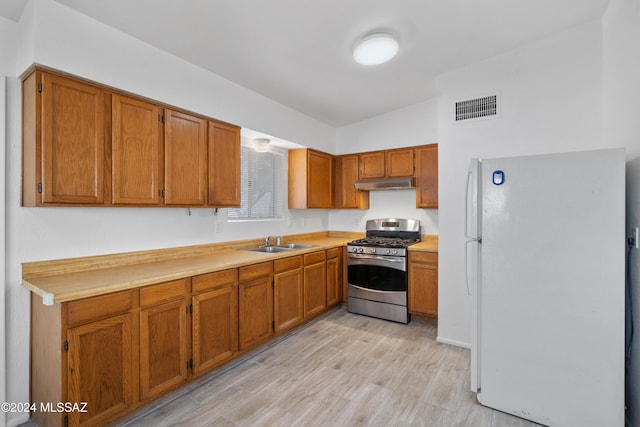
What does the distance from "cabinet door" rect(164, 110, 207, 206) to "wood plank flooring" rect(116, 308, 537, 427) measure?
4.93 ft

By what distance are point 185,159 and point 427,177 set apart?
283 cm

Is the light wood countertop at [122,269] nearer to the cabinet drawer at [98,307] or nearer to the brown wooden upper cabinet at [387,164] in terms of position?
the cabinet drawer at [98,307]

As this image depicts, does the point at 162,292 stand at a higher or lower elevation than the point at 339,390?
higher

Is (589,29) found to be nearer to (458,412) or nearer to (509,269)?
(509,269)

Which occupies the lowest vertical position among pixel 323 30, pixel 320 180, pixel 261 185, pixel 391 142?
pixel 261 185

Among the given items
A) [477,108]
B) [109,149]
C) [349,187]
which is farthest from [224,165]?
[477,108]

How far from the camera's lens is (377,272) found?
12.2 feet

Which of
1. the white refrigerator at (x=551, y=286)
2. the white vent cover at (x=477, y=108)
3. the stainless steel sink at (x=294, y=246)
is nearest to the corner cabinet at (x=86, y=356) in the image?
the stainless steel sink at (x=294, y=246)

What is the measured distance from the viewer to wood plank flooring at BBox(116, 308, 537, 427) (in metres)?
1.98

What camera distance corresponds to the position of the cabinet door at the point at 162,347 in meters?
1.97

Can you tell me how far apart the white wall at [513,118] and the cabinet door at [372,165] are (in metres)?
1.14

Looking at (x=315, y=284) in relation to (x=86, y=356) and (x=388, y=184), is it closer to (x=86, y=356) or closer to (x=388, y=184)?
(x=388, y=184)

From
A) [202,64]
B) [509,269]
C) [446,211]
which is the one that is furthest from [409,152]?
[202,64]

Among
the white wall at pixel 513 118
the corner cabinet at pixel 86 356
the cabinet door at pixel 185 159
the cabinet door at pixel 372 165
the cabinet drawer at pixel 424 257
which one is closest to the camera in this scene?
the corner cabinet at pixel 86 356
